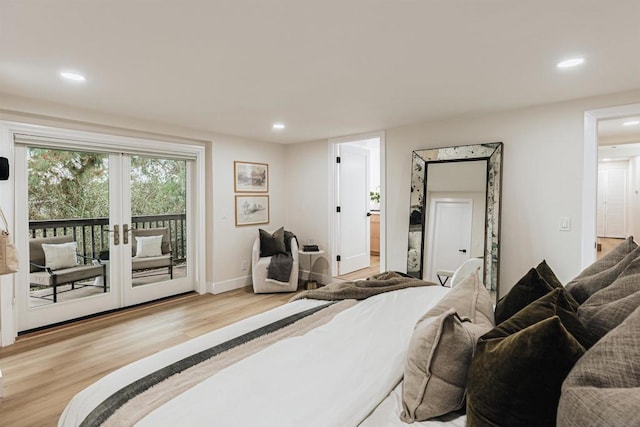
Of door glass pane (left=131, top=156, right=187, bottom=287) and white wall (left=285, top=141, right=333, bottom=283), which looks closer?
door glass pane (left=131, top=156, right=187, bottom=287)

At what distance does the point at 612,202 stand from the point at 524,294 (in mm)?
8823

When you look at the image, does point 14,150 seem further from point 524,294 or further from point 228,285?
point 524,294

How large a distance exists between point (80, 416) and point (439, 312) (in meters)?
1.39

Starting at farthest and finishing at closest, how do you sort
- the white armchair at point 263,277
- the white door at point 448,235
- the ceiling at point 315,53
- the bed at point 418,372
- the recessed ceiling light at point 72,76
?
1. the white armchair at point 263,277
2. the white door at point 448,235
3. the recessed ceiling light at point 72,76
4. the ceiling at point 315,53
5. the bed at point 418,372

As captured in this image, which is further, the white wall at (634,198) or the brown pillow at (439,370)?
the white wall at (634,198)

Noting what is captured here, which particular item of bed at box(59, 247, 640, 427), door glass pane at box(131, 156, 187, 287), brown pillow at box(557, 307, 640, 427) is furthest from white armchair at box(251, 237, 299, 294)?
brown pillow at box(557, 307, 640, 427)

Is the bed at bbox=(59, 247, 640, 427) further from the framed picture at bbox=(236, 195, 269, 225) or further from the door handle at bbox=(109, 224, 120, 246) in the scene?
the framed picture at bbox=(236, 195, 269, 225)

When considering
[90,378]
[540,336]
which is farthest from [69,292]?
[540,336]

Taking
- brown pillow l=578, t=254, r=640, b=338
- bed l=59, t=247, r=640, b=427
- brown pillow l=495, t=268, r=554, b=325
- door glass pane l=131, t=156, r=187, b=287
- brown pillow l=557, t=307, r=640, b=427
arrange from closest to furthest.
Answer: brown pillow l=557, t=307, r=640, b=427, bed l=59, t=247, r=640, b=427, brown pillow l=578, t=254, r=640, b=338, brown pillow l=495, t=268, r=554, b=325, door glass pane l=131, t=156, r=187, b=287

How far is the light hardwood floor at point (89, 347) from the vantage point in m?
2.30

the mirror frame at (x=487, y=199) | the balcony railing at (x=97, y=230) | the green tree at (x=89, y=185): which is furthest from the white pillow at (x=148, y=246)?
the mirror frame at (x=487, y=199)

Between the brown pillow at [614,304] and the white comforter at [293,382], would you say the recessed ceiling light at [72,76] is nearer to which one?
the white comforter at [293,382]

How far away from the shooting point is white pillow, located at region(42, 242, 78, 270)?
3.53m

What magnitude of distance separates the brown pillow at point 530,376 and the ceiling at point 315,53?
1.52 m
